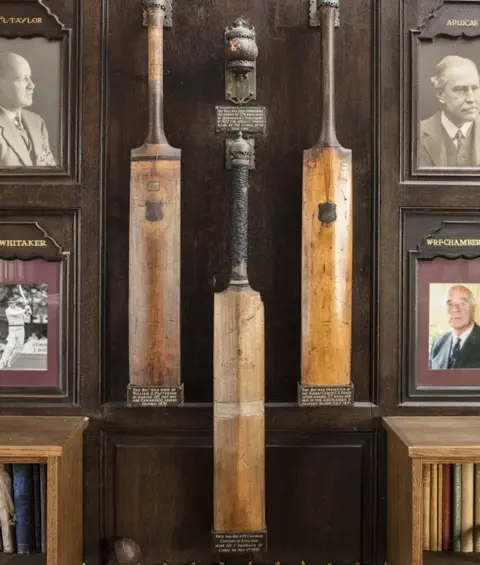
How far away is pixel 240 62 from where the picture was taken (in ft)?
6.90

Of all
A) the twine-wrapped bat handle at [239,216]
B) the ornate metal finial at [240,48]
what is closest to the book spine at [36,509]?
the twine-wrapped bat handle at [239,216]

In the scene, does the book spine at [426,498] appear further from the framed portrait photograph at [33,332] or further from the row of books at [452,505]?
the framed portrait photograph at [33,332]

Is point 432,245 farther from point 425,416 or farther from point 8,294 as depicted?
point 8,294

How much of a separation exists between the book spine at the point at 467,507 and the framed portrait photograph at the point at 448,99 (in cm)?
111

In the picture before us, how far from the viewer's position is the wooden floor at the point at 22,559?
1987 mm

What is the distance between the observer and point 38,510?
201 cm

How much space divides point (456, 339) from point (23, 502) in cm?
168

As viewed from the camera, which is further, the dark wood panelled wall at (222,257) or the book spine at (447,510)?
the dark wood panelled wall at (222,257)

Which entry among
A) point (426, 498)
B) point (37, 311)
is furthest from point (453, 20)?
point (37, 311)

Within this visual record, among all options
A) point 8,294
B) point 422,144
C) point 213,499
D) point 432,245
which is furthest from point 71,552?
point 422,144

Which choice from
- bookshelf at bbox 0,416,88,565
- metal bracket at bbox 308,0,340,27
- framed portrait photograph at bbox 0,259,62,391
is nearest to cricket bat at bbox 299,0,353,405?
metal bracket at bbox 308,0,340,27

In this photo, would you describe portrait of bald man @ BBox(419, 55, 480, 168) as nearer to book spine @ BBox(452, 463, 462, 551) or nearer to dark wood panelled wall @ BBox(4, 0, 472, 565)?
dark wood panelled wall @ BBox(4, 0, 472, 565)

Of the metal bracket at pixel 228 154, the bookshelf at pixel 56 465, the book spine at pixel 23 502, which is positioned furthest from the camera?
the metal bracket at pixel 228 154

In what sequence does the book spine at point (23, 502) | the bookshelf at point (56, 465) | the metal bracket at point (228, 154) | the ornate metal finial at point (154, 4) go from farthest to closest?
the metal bracket at point (228, 154) < the ornate metal finial at point (154, 4) < the book spine at point (23, 502) < the bookshelf at point (56, 465)
